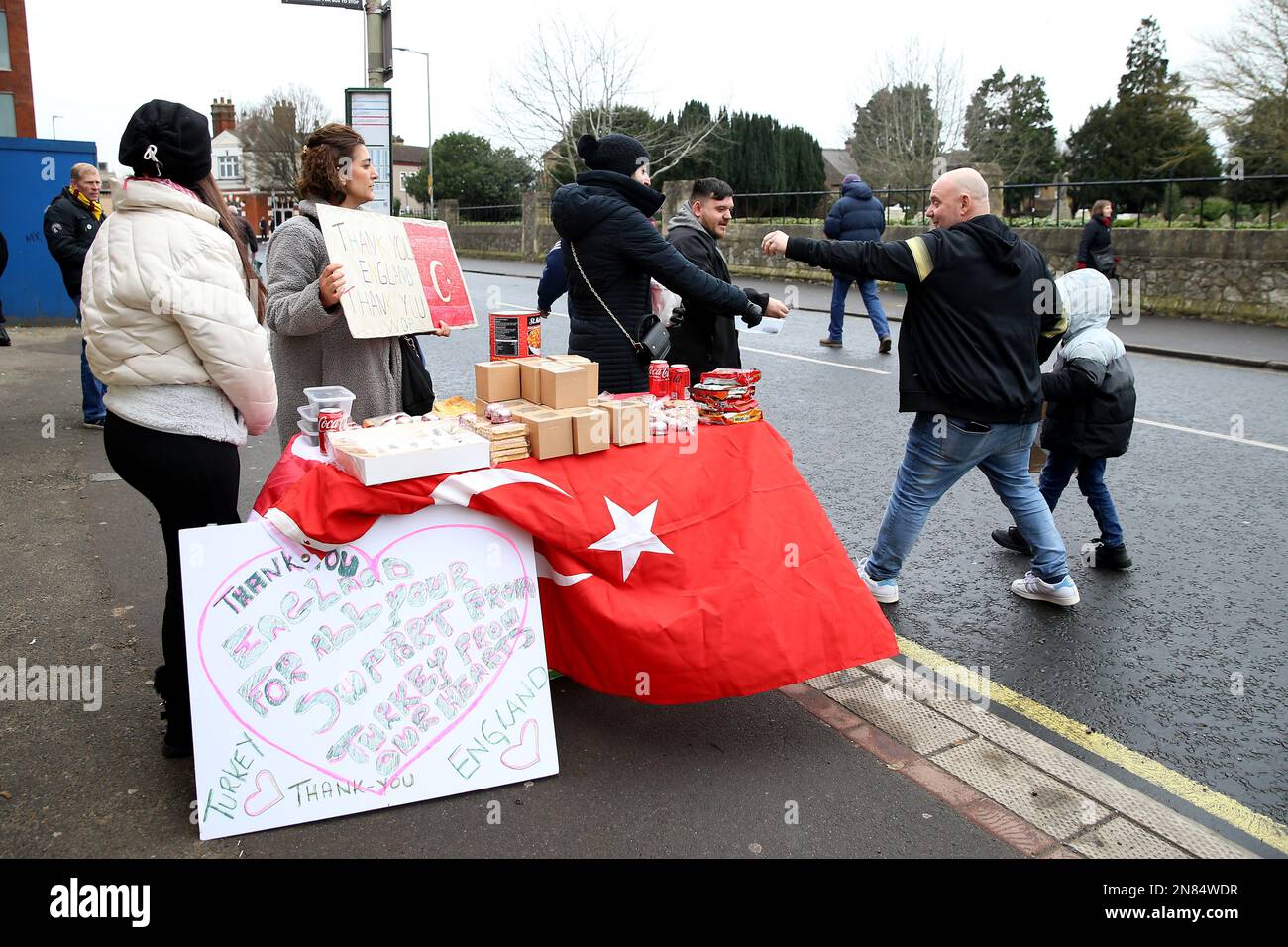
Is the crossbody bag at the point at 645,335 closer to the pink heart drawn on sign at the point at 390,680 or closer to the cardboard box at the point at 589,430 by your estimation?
the cardboard box at the point at 589,430

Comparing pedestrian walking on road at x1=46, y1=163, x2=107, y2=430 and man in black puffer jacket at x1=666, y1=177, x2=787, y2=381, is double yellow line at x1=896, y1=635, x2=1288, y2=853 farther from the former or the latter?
pedestrian walking on road at x1=46, y1=163, x2=107, y2=430

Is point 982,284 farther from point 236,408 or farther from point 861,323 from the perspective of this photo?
point 861,323

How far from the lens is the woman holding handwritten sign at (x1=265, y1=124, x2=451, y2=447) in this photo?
376 cm

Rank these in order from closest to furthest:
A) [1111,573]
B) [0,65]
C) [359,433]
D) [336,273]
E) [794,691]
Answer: [359,433] → [336,273] → [794,691] → [1111,573] → [0,65]

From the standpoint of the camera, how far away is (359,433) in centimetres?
335

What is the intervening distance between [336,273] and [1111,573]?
4.22 metres

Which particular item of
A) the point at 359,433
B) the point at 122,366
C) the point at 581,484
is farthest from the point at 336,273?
the point at 581,484

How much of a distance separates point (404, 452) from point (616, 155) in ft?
6.09

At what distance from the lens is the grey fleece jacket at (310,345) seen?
381 cm

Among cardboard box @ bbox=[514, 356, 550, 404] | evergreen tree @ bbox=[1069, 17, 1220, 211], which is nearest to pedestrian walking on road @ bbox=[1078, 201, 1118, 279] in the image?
evergreen tree @ bbox=[1069, 17, 1220, 211]

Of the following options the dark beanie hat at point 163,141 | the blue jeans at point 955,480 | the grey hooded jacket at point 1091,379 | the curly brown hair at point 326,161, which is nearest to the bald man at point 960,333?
the blue jeans at point 955,480

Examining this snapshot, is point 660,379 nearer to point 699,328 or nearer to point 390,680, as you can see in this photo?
point 699,328

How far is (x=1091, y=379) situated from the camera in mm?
4988

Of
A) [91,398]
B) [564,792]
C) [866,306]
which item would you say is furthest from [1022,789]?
[866,306]
